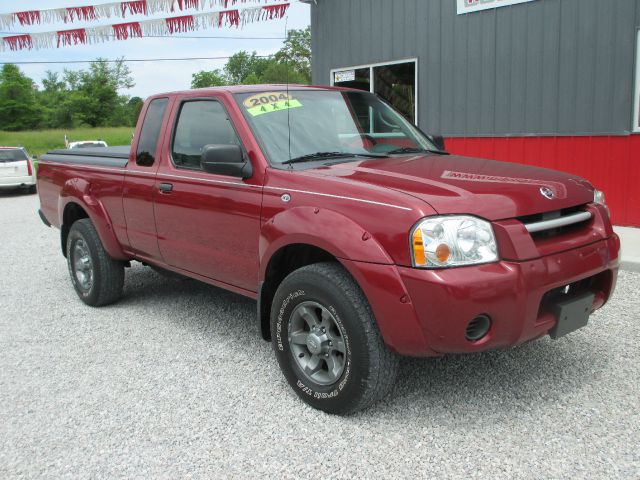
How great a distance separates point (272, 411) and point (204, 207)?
1434mm

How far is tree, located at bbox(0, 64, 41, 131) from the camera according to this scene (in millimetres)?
67750

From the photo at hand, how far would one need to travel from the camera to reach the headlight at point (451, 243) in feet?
9.30

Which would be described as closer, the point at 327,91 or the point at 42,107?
the point at 327,91

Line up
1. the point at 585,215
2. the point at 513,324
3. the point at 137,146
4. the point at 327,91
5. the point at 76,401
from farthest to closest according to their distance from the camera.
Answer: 1. the point at 137,146
2. the point at 327,91
3. the point at 76,401
4. the point at 585,215
5. the point at 513,324

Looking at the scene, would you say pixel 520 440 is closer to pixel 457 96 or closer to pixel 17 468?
pixel 17 468

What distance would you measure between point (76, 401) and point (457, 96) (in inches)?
296

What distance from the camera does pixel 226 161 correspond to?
3.60m

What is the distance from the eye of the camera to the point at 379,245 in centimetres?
297

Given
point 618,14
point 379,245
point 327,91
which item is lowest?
point 379,245

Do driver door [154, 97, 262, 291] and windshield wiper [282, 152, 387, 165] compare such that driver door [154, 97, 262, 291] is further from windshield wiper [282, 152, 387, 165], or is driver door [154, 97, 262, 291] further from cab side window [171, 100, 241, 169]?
windshield wiper [282, 152, 387, 165]

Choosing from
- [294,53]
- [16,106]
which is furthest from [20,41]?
[16,106]

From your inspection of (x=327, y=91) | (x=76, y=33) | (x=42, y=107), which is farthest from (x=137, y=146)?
(x=42, y=107)

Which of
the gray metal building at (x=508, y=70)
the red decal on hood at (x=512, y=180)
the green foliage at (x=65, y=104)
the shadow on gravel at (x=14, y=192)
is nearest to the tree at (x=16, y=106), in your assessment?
the green foliage at (x=65, y=104)

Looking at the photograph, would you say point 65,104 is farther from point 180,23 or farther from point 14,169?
point 180,23
